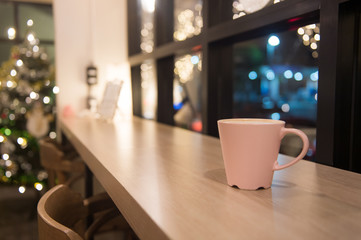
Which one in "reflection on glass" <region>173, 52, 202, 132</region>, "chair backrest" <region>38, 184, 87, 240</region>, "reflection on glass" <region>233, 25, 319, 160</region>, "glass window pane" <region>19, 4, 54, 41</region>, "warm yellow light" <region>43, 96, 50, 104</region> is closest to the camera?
"chair backrest" <region>38, 184, 87, 240</region>

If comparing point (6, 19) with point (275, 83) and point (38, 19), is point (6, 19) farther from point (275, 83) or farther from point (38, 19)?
point (275, 83)

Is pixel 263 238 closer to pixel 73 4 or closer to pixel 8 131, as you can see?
pixel 73 4

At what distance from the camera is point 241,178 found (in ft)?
2.29

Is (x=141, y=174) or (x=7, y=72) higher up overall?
(x=7, y=72)

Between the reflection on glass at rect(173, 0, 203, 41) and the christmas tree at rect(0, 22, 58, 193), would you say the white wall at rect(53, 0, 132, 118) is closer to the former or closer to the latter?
the christmas tree at rect(0, 22, 58, 193)

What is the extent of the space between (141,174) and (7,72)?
3.91 meters

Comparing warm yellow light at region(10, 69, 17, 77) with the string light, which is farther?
warm yellow light at region(10, 69, 17, 77)

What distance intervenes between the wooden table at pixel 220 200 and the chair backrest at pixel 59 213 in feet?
0.32

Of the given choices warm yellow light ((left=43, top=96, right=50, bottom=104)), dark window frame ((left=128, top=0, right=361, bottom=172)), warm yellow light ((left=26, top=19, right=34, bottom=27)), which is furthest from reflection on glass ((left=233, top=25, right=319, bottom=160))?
warm yellow light ((left=26, top=19, right=34, bottom=27))

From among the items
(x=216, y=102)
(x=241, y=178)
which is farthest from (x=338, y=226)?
(x=216, y=102)

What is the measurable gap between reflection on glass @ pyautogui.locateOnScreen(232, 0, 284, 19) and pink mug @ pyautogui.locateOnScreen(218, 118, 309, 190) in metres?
0.82

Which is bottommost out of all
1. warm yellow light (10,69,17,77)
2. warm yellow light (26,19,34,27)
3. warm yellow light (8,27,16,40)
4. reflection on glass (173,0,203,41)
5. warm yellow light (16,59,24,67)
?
warm yellow light (10,69,17,77)

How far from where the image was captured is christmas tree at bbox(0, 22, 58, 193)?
390 cm

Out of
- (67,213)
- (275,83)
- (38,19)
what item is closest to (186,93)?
(275,83)
